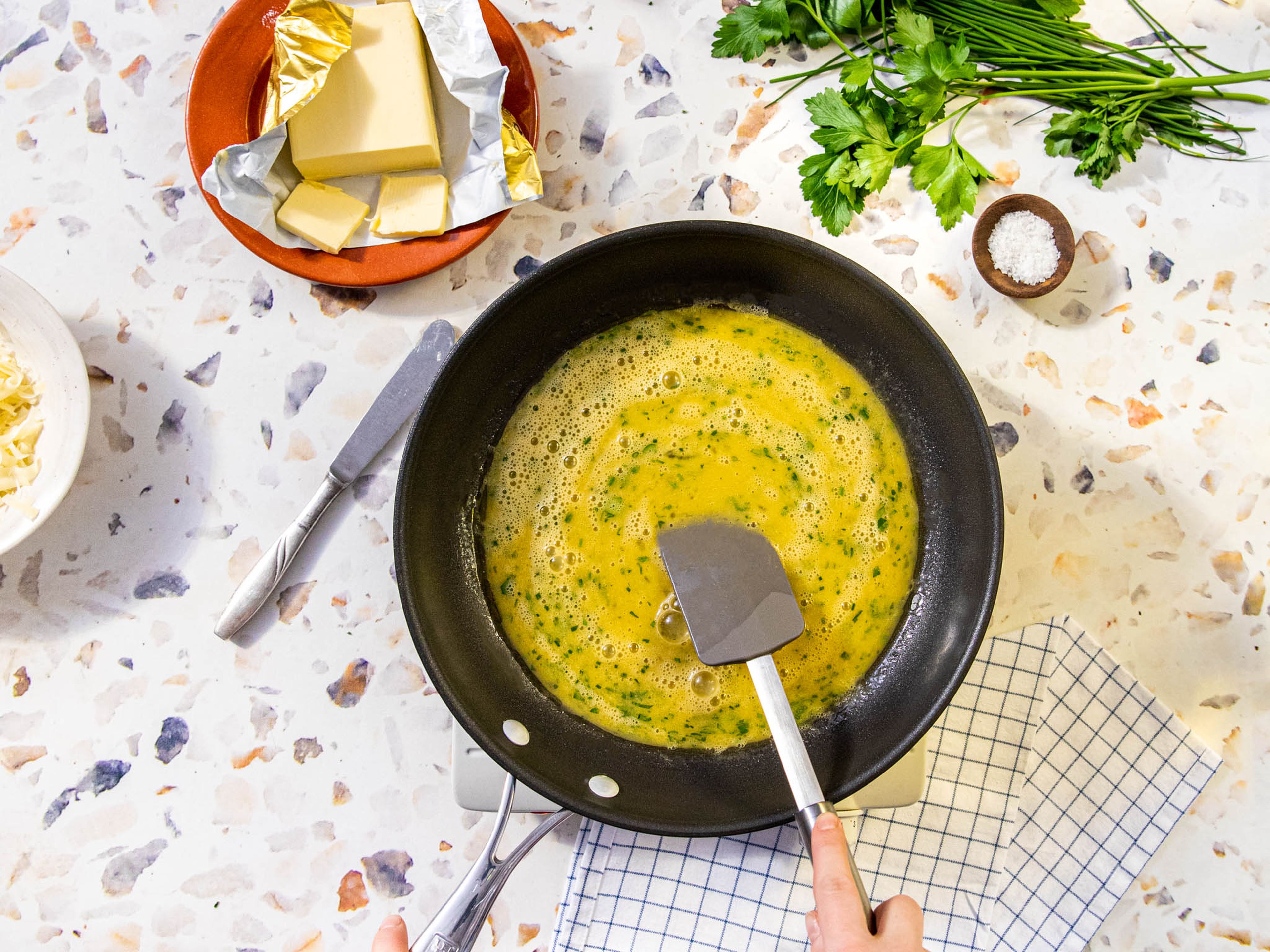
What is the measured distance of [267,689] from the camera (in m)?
1.44

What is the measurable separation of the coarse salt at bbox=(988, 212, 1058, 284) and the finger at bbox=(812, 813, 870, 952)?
90cm

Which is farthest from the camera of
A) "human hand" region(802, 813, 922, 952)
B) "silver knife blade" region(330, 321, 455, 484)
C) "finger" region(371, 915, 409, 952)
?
"silver knife blade" region(330, 321, 455, 484)

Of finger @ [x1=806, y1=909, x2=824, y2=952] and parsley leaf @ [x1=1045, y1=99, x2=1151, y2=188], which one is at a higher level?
parsley leaf @ [x1=1045, y1=99, x2=1151, y2=188]

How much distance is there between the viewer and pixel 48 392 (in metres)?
1.37

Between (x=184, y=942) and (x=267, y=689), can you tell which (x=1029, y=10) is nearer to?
(x=267, y=689)

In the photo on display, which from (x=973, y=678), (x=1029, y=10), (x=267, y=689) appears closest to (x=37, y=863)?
(x=267, y=689)

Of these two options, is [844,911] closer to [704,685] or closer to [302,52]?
[704,685]

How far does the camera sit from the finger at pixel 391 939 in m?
1.11

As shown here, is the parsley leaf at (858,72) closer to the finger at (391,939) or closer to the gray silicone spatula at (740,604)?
the gray silicone spatula at (740,604)

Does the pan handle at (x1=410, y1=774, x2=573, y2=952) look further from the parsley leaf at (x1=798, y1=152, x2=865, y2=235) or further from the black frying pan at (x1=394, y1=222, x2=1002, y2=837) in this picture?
the parsley leaf at (x1=798, y1=152, x2=865, y2=235)

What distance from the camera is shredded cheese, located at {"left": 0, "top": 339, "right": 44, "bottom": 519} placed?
4.40ft

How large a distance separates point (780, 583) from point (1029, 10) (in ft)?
3.29

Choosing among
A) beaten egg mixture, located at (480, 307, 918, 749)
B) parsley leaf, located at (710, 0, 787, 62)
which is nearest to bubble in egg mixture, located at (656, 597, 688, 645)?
beaten egg mixture, located at (480, 307, 918, 749)

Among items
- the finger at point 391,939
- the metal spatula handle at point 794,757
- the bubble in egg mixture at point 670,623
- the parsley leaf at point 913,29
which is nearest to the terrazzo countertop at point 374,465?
the parsley leaf at point 913,29
